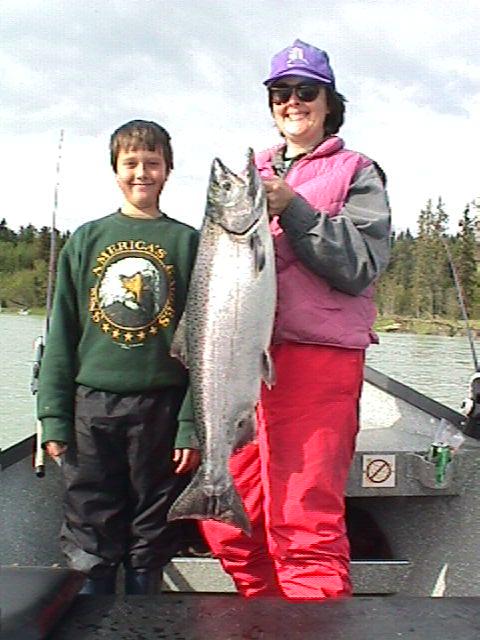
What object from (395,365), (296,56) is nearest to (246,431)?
(296,56)

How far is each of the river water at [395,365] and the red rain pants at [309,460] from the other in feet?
9.45

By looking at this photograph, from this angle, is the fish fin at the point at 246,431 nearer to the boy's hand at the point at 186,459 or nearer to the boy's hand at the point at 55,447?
the boy's hand at the point at 186,459

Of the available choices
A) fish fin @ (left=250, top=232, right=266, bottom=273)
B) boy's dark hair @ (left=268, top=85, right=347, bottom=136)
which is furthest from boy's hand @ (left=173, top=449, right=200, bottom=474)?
boy's dark hair @ (left=268, top=85, right=347, bottom=136)

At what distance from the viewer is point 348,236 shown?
2688mm

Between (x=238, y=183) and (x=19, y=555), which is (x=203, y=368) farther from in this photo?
(x=19, y=555)

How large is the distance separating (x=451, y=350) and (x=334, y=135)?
6.29 m

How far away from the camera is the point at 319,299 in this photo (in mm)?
2775

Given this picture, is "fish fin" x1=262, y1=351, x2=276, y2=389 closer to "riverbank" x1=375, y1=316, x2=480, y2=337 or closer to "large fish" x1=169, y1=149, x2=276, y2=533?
"large fish" x1=169, y1=149, x2=276, y2=533

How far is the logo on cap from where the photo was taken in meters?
2.89

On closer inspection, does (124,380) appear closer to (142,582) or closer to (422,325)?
(142,582)

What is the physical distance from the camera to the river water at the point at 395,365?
6.21 meters

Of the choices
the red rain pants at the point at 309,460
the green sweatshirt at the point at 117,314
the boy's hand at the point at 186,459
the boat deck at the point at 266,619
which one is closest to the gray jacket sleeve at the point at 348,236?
the red rain pants at the point at 309,460

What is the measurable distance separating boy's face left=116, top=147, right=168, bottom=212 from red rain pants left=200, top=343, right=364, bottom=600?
28.3 inches

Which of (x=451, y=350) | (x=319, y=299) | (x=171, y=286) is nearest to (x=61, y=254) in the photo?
(x=171, y=286)
